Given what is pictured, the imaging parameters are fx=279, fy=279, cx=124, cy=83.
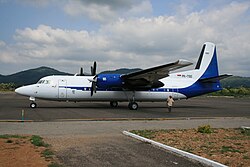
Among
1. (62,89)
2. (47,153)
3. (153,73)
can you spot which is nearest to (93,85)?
(62,89)

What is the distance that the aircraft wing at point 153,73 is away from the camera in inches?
759

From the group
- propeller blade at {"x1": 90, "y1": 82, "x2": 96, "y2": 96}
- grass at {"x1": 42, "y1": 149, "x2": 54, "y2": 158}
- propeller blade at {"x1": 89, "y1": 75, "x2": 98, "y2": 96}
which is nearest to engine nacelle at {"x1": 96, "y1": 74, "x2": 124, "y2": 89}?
propeller blade at {"x1": 89, "y1": 75, "x2": 98, "y2": 96}

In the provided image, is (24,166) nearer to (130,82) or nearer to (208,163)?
(208,163)

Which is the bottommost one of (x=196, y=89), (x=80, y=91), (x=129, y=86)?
(x=80, y=91)

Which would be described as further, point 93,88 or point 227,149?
point 93,88

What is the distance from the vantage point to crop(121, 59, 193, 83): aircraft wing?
19291 mm

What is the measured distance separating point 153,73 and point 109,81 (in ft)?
12.3

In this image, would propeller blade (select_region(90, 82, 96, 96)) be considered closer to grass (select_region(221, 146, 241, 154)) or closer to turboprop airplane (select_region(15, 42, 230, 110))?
turboprop airplane (select_region(15, 42, 230, 110))

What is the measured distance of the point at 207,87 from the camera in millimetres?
27281

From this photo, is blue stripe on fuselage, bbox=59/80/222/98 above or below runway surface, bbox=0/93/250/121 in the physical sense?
above

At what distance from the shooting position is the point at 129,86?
2420 cm

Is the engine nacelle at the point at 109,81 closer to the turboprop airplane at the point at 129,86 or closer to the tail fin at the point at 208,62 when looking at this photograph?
the turboprop airplane at the point at 129,86

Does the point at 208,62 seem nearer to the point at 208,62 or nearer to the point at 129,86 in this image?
the point at 208,62

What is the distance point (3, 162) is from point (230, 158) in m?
5.14
